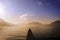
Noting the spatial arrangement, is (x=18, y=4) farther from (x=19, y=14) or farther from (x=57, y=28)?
(x=57, y=28)

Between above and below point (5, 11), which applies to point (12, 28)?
below

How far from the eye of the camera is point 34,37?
2328mm

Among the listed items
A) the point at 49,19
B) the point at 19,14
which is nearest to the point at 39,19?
the point at 49,19

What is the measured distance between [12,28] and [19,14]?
22 cm

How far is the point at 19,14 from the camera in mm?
2393

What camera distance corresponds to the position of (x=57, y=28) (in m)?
2.36

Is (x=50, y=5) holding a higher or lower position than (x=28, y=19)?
higher

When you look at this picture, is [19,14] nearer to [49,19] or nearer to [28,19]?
[28,19]

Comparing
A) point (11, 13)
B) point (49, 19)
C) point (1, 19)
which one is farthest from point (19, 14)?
point (49, 19)

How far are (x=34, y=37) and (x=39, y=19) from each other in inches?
10.1

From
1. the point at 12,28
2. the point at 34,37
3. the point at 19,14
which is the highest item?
the point at 19,14

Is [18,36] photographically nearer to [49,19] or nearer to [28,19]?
[28,19]

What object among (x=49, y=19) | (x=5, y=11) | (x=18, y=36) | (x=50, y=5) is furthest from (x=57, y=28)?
(x=5, y=11)

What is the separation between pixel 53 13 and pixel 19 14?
47 cm
